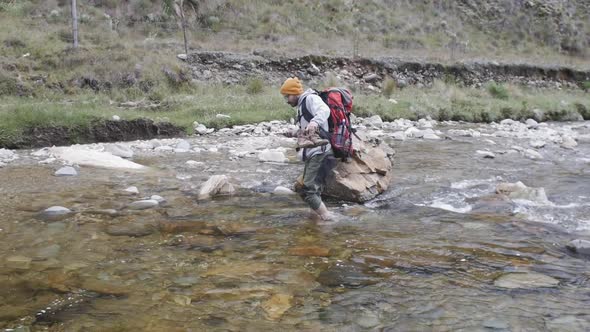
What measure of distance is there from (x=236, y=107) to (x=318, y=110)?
404 inches

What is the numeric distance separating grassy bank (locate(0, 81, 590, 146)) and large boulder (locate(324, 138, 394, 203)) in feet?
23.1

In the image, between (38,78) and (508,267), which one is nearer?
(508,267)

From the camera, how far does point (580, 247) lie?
5.31m

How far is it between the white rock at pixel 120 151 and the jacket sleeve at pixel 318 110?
5796 mm

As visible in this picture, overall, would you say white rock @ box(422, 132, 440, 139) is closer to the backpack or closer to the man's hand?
the backpack

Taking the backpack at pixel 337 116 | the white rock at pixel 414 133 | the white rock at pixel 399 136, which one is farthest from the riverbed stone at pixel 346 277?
the white rock at pixel 414 133

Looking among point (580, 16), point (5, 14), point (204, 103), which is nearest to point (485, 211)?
point (204, 103)

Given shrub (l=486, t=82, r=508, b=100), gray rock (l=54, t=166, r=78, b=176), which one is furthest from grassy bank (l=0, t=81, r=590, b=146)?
gray rock (l=54, t=166, r=78, b=176)

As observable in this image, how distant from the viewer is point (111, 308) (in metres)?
4.02

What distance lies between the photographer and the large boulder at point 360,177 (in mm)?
7598

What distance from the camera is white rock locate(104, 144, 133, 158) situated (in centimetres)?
1075

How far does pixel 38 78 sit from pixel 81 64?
1782mm

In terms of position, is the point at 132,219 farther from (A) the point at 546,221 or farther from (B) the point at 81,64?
Result: (B) the point at 81,64

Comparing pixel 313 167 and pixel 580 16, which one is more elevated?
pixel 580 16
